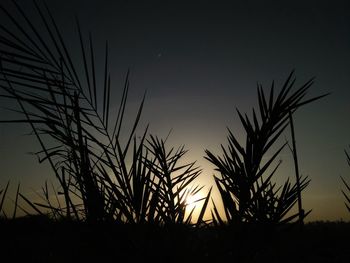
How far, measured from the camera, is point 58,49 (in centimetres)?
104

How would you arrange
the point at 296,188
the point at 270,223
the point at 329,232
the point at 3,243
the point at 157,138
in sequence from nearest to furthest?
the point at 270,223 < the point at 296,188 < the point at 3,243 < the point at 157,138 < the point at 329,232

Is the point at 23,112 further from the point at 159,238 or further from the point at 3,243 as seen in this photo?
the point at 159,238

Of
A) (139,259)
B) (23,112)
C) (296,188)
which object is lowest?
(139,259)

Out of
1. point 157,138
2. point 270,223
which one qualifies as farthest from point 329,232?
point 270,223

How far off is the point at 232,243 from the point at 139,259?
0.73 ft

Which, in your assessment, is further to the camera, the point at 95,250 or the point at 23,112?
the point at 23,112

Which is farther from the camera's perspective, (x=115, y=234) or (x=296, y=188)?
(x=296, y=188)

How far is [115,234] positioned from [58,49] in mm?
597

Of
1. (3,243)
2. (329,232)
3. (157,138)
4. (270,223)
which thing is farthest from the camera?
(329,232)

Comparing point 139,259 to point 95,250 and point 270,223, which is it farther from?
point 270,223

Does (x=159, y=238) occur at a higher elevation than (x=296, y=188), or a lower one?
lower

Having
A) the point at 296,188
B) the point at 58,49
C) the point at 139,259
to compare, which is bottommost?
the point at 139,259

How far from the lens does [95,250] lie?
0.83 metres

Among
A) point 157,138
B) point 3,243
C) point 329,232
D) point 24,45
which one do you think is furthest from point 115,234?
point 329,232
